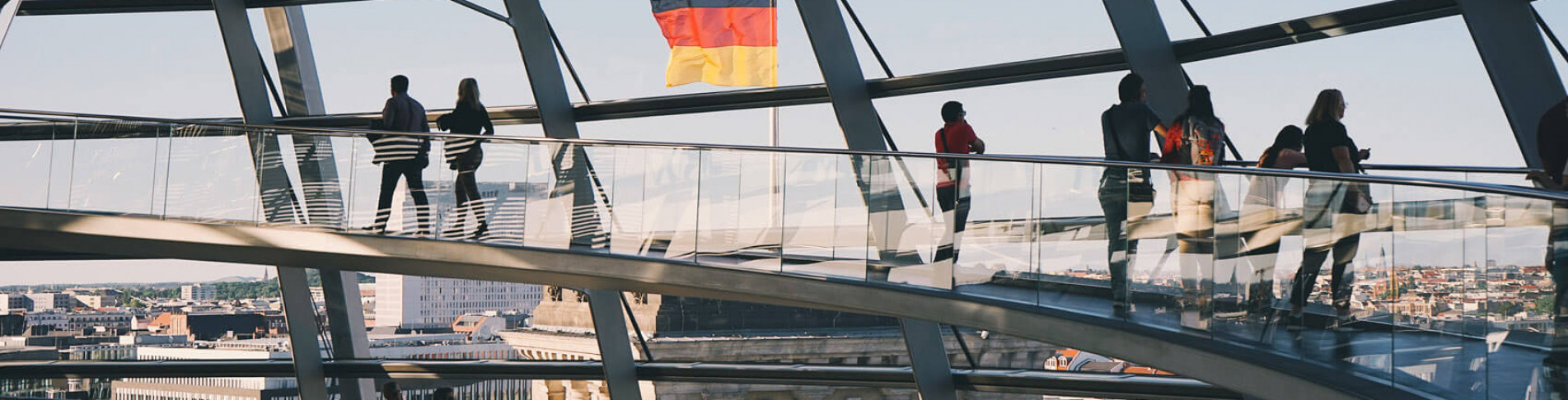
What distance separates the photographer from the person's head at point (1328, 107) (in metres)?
7.09

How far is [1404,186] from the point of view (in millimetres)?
5992

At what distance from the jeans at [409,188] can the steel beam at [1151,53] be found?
5.89 m

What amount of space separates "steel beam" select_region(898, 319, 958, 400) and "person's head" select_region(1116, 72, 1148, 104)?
504 centimetres

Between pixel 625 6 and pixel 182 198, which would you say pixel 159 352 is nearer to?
pixel 182 198

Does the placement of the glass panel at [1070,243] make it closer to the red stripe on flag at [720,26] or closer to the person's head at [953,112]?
the person's head at [953,112]

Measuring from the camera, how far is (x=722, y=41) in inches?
463

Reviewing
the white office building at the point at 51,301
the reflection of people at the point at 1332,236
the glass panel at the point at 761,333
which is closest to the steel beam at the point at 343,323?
the white office building at the point at 51,301

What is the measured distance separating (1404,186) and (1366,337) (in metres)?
0.77

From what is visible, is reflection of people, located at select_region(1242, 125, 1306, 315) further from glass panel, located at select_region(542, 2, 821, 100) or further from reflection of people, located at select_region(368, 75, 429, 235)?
reflection of people, located at select_region(368, 75, 429, 235)

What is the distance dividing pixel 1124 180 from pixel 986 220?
47.5 inches

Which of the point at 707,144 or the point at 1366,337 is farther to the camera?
the point at 707,144

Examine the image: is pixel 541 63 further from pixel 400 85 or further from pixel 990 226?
pixel 990 226

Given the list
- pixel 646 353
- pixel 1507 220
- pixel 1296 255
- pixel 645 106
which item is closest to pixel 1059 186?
pixel 1296 255

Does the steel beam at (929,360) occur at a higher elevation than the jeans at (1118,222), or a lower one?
lower
